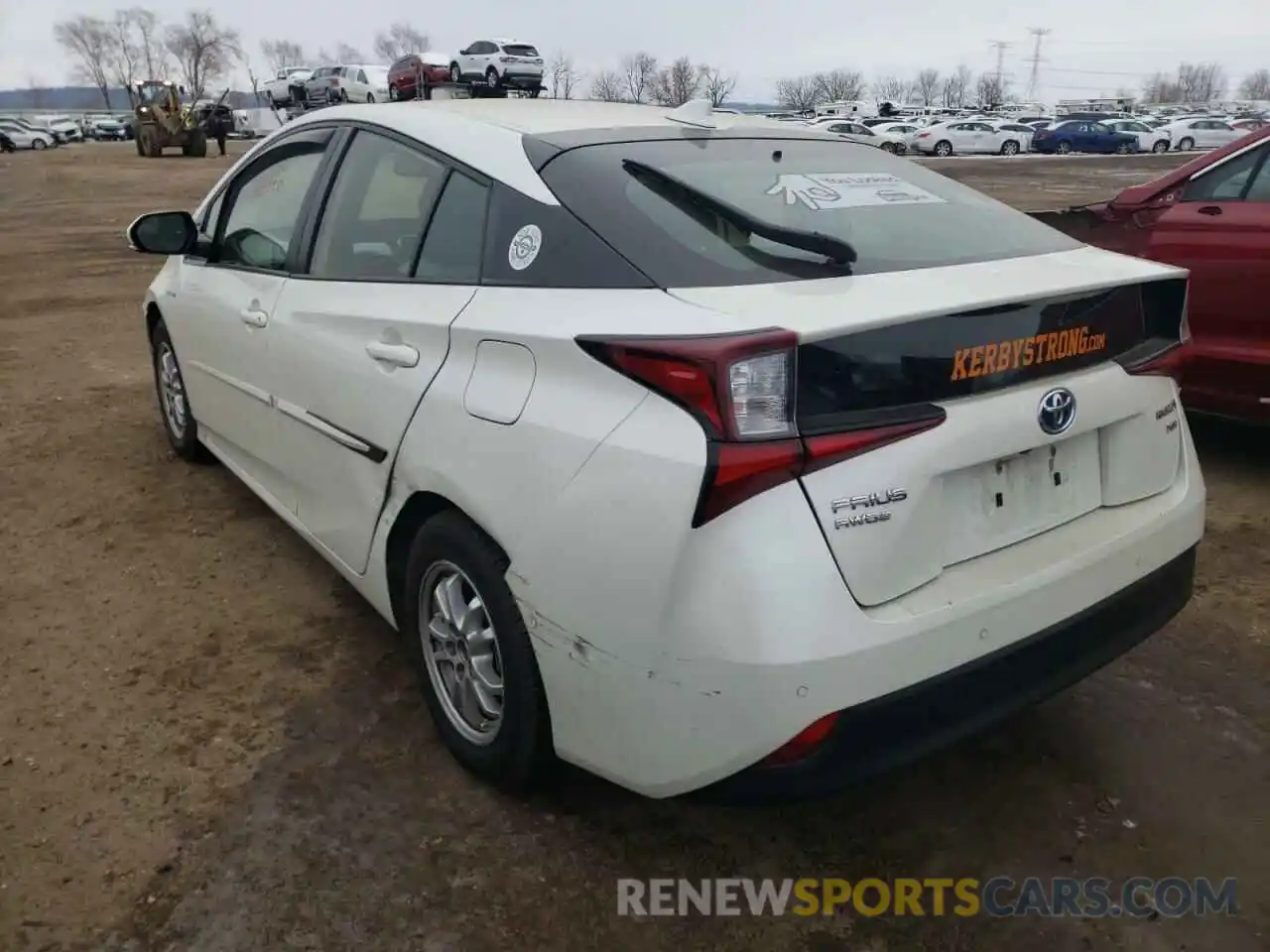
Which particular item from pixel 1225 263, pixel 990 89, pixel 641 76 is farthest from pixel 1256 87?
pixel 1225 263

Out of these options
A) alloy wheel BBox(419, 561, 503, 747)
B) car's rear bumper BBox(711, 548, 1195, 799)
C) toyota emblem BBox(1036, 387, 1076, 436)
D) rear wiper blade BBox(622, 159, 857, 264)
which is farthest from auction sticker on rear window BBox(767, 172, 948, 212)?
alloy wheel BBox(419, 561, 503, 747)

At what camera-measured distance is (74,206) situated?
62.9ft

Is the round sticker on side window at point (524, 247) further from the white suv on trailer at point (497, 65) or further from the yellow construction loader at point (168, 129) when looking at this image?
the yellow construction loader at point (168, 129)

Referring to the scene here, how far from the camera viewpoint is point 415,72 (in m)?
30.9

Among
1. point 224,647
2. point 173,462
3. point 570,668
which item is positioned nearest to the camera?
point 570,668

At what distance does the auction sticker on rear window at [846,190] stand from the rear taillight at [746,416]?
2.53ft

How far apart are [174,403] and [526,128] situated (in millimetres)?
3013

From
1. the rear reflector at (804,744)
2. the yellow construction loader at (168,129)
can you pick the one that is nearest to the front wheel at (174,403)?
the rear reflector at (804,744)

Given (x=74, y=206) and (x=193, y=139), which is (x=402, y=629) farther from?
(x=193, y=139)

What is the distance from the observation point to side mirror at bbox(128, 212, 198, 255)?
404cm

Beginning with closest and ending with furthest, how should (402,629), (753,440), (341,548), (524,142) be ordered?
(753,440), (524,142), (402,629), (341,548)

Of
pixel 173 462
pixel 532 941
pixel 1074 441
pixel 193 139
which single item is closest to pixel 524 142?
pixel 1074 441

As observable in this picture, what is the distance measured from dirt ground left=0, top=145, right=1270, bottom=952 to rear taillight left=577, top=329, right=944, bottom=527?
0.72 metres

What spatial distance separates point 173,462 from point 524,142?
327 cm
